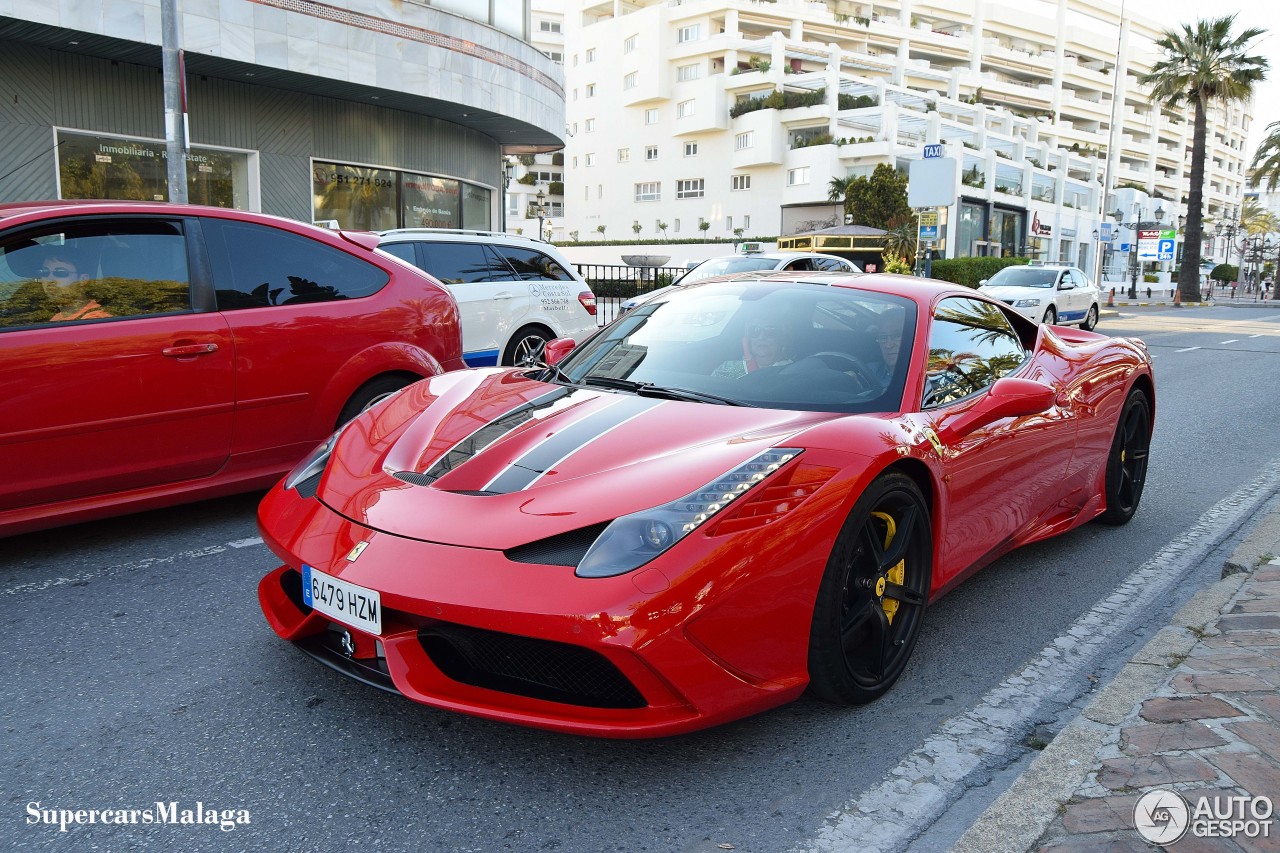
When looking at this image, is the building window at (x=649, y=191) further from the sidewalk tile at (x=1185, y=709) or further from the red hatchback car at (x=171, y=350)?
the sidewalk tile at (x=1185, y=709)

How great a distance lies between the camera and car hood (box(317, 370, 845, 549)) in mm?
2670

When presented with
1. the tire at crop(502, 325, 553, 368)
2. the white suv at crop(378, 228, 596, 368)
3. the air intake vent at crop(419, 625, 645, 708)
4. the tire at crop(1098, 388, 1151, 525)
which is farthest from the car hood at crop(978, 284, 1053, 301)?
the air intake vent at crop(419, 625, 645, 708)

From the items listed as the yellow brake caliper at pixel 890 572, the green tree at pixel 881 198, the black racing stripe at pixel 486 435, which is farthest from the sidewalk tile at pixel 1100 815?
the green tree at pixel 881 198

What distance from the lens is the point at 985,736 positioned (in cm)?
297

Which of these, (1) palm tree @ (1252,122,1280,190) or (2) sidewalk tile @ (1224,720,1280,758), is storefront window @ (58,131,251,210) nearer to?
(2) sidewalk tile @ (1224,720,1280,758)

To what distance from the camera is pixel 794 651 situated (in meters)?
2.74

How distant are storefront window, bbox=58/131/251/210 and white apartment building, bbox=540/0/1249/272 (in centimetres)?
4624

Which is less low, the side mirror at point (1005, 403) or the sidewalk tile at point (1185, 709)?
the side mirror at point (1005, 403)

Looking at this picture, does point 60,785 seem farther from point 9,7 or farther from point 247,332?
point 9,7

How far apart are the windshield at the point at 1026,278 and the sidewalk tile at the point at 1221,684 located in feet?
71.6

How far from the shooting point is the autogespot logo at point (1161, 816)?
88.5 inches

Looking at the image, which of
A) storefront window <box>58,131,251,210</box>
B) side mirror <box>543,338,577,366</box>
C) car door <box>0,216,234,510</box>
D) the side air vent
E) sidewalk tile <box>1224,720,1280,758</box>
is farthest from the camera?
storefront window <box>58,131,251,210</box>

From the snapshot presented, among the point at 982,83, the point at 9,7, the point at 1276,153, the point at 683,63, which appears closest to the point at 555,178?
the point at 683,63

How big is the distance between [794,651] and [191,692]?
1.90 m
